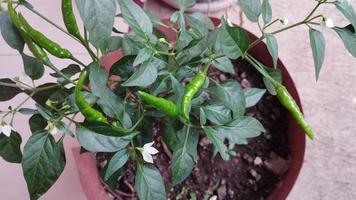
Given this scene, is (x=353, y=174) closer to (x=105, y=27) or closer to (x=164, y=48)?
(x=164, y=48)

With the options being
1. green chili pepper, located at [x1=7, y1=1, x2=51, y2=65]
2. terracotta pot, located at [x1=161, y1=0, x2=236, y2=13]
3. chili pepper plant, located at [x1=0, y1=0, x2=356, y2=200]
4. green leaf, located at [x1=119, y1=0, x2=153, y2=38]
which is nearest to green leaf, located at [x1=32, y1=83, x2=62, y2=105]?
chili pepper plant, located at [x1=0, y1=0, x2=356, y2=200]

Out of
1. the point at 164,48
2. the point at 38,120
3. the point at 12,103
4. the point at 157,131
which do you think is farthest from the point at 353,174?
the point at 12,103

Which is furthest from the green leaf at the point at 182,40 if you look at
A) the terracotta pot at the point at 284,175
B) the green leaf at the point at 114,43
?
the terracotta pot at the point at 284,175

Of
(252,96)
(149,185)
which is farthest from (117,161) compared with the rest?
(252,96)

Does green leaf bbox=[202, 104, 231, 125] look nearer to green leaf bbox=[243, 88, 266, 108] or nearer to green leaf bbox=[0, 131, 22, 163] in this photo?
green leaf bbox=[243, 88, 266, 108]

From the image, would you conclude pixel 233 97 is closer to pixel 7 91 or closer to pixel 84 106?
pixel 84 106

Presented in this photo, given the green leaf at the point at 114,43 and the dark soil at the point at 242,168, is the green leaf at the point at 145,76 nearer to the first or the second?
the green leaf at the point at 114,43
